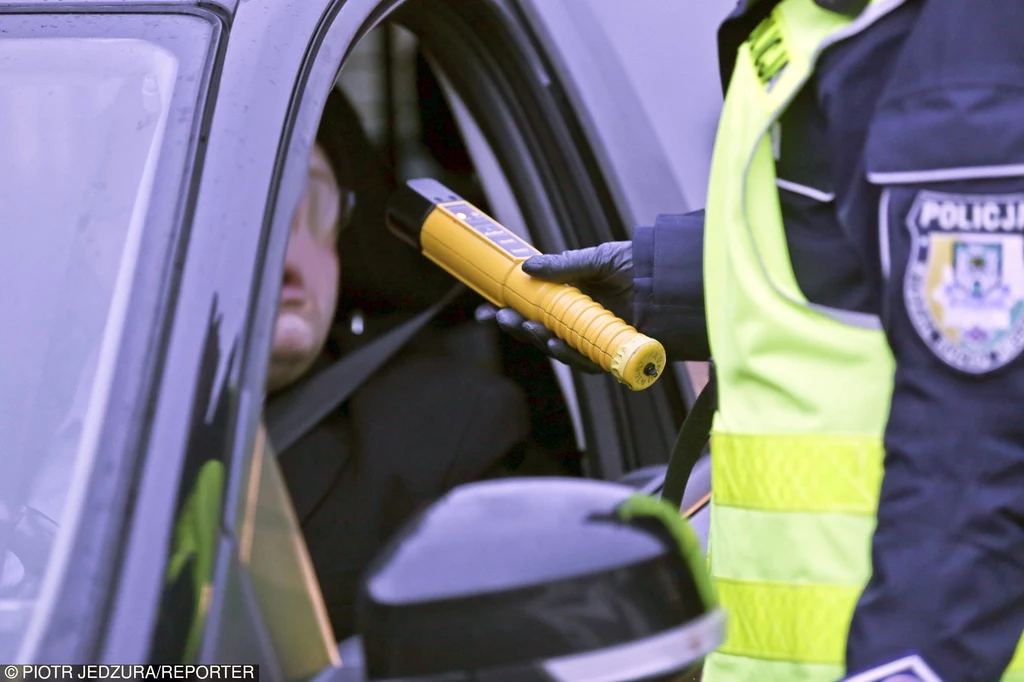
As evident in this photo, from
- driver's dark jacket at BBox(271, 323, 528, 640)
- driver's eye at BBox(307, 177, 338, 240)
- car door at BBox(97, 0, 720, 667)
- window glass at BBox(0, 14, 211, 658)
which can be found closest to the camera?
car door at BBox(97, 0, 720, 667)

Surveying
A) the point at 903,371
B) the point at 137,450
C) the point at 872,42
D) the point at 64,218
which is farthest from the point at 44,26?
the point at 903,371

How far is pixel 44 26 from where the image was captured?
60.6 inches

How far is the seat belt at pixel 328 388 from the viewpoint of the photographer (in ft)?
7.36

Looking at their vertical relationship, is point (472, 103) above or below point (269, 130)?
below

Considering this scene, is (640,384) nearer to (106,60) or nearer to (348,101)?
(106,60)

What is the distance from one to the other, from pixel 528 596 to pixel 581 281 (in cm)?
106

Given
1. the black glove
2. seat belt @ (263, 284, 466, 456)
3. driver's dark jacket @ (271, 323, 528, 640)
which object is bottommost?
driver's dark jacket @ (271, 323, 528, 640)

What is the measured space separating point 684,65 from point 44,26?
1.20 m

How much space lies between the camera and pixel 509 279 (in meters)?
1.95

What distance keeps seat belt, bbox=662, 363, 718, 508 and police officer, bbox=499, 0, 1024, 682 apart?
8.6 inches

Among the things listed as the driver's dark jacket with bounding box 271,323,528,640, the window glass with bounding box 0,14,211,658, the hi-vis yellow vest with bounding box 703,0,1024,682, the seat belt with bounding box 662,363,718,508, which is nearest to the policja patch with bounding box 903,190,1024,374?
the hi-vis yellow vest with bounding box 703,0,1024,682

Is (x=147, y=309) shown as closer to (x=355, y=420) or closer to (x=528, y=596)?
(x=528, y=596)

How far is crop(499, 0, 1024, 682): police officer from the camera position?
3.81 ft

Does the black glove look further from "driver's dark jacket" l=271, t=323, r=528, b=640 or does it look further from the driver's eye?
the driver's eye
